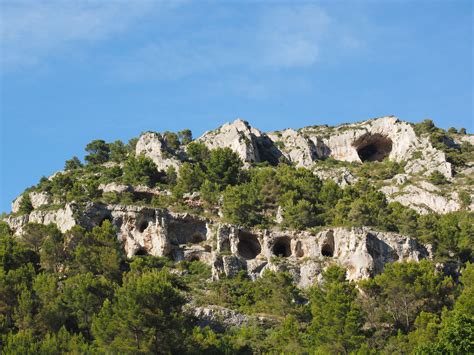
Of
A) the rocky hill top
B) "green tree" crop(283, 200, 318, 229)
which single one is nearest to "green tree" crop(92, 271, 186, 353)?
the rocky hill top

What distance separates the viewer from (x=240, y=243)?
79.1 meters

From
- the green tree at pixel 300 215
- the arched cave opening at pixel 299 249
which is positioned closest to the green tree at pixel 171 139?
the green tree at pixel 300 215

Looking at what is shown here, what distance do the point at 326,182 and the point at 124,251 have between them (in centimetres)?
2915

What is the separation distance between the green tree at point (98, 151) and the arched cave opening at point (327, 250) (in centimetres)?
4656

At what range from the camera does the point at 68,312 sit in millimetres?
60062

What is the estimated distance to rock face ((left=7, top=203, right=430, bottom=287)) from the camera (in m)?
72.9

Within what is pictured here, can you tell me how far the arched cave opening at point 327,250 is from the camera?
3046 inches

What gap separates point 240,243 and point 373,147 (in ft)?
167

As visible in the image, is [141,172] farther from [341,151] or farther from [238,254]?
[341,151]

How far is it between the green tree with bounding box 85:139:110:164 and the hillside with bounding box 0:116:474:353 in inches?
135

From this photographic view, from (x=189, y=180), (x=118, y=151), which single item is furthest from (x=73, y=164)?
(x=189, y=180)

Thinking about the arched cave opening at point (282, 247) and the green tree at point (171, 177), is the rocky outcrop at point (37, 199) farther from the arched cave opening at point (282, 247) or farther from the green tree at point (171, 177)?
the arched cave opening at point (282, 247)

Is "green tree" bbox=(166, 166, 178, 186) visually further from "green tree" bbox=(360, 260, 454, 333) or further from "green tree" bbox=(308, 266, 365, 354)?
"green tree" bbox=(360, 260, 454, 333)

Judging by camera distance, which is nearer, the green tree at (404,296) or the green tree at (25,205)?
the green tree at (404,296)
